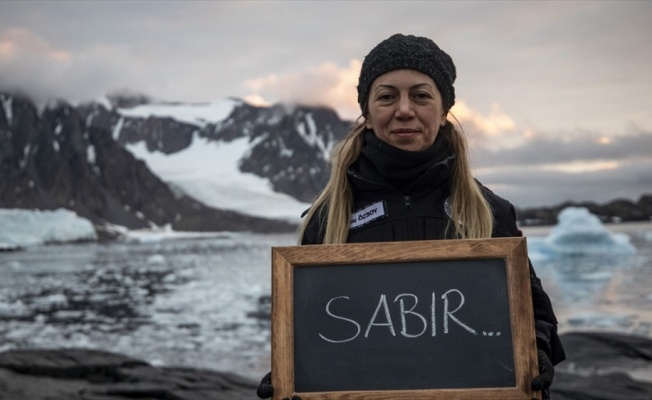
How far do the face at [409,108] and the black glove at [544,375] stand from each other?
31.9 inches

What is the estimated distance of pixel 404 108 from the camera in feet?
7.98

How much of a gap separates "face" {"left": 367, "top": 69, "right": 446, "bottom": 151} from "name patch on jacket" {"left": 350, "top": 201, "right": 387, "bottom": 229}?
23cm

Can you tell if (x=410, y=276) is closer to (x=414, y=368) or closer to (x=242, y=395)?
(x=414, y=368)

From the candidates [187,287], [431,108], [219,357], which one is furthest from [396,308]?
[187,287]

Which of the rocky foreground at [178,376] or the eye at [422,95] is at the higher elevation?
the eye at [422,95]

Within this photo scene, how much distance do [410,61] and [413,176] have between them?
1.32ft

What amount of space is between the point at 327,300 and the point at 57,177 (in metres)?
158

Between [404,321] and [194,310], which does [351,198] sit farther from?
[194,310]

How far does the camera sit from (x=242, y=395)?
7.12 meters

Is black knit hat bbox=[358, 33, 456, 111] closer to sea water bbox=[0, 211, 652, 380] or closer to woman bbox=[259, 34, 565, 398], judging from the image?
woman bbox=[259, 34, 565, 398]

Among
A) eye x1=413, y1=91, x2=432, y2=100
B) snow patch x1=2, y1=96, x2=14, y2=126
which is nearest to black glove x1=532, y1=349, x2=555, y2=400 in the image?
eye x1=413, y1=91, x2=432, y2=100

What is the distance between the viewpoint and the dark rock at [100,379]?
700 cm

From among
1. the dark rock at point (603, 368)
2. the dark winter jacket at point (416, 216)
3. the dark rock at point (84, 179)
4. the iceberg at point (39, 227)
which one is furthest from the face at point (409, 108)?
the dark rock at point (84, 179)

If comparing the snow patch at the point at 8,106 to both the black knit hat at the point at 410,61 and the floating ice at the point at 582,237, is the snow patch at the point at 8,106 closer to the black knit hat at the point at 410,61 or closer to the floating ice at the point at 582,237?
the floating ice at the point at 582,237
